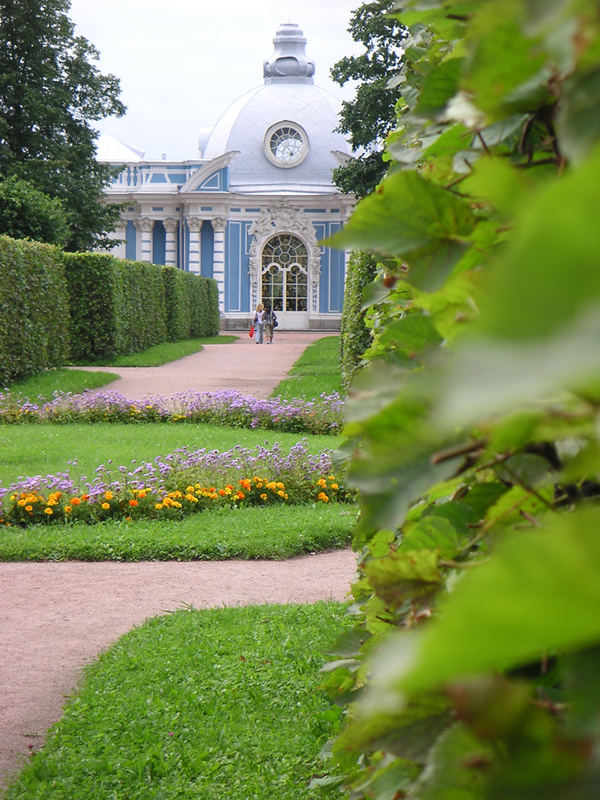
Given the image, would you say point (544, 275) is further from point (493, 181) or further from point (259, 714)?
point (259, 714)

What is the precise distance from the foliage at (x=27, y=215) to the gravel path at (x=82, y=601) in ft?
41.0

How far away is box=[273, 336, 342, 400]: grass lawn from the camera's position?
39.7ft

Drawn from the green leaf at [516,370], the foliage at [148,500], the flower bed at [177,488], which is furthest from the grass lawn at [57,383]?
the green leaf at [516,370]

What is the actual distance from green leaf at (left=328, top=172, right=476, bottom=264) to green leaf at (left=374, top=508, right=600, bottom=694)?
0.35 meters

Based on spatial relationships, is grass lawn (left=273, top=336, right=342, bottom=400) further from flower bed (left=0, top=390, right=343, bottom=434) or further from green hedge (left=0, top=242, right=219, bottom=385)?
green hedge (left=0, top=242, right=219, bottom=385)

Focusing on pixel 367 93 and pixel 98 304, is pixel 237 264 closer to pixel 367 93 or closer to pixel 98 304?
pixel 367 93

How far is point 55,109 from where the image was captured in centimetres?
2211

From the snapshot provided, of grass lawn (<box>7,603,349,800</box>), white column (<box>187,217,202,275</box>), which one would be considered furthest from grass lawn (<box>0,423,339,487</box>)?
white column (<box>187,217,202,275</box>)

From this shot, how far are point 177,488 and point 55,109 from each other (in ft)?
59.6

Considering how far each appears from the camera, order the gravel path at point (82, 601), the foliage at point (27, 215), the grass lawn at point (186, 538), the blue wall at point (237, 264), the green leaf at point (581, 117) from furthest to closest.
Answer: the blue wall at point (237, 264) → the foliage at point (27, 215) → the grass lawn at point (186, 538) → the gravel path at point (82, 601) → the green leaf at point (581, 117)

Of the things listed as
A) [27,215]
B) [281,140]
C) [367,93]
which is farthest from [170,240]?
[27,215]

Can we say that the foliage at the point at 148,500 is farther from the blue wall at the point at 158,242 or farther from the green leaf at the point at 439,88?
the blue wall at the point at 158,242

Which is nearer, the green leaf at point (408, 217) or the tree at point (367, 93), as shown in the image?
the green leaf at point (408, 217)

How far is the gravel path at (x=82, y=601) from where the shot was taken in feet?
10.5
